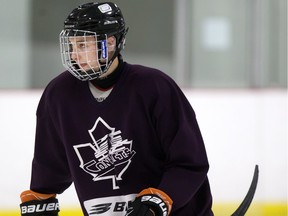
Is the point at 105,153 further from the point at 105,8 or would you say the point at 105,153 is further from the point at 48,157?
the point at 105,8

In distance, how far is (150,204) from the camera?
179 cm

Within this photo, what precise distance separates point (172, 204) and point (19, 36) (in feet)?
9.61

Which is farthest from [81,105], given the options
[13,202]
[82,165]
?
[13,202]

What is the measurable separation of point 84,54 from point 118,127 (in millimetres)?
196

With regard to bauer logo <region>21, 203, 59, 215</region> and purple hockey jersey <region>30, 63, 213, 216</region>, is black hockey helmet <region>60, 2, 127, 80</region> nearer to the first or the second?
purple hockey jersey <region>30, 63, 213, 216</region>

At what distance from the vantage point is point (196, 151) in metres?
1.90

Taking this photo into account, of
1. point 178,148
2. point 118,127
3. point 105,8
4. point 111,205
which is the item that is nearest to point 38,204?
point 111,205

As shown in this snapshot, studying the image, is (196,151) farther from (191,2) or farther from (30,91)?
(191,2)

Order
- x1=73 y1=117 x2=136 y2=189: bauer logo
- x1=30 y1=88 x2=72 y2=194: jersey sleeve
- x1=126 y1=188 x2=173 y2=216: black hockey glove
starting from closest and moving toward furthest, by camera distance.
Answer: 1. x1=126 y1=188 x2=173 y2=216: black hockey glove
2. x1=73 y1=117 x2=136 y2=189: bauer logo
3. x1=30 y1=88 x2=72 y2=194: jersey sleeve

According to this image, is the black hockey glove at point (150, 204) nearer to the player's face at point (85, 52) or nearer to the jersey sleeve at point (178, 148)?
the jersey sleeve at point (178, 148)

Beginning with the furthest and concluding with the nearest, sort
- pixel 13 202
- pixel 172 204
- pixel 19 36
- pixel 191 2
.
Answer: pixel 191 2 → pixel 19 36 → pixel 13 202 → pixel 172 204

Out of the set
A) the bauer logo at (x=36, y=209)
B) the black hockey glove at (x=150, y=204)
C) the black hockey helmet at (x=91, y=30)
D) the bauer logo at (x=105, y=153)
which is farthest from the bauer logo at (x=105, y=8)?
the bauer logo at (x=36, y=209)

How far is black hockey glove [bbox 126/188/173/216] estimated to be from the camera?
1.79 metres

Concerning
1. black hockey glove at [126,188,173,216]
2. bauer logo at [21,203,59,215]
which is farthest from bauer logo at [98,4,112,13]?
bauer logo at [21,203,59,215]
